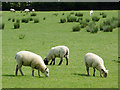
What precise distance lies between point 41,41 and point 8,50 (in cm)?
440

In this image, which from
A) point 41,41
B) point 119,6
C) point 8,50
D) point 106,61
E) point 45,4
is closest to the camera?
point 106,61

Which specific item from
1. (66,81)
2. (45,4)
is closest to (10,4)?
(45,4)

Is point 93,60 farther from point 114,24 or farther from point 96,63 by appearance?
point 114,24

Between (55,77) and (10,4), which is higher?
(10,4)

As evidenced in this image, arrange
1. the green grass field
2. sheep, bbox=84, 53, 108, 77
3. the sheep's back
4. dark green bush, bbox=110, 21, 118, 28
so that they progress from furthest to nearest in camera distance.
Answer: dark green bush, bbox=110, 21, 118, 28 → the sheep's back → sheep, bbox=84, 53, 108, 77 → the green grass field

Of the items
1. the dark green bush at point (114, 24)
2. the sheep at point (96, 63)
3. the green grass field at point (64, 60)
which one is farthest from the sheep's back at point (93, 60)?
the dark green bush at point (114, 24)

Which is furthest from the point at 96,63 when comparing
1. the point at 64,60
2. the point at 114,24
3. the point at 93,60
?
the point at 114,24

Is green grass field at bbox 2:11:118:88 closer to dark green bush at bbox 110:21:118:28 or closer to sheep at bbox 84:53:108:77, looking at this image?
sheep at bbox 84:53:108:77

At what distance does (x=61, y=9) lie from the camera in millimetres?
63438

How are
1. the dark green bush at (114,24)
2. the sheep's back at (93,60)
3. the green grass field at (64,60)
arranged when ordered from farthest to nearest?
the dark green bush at (114,24), the sheep's back at (93,60), the green grass field at (64,60)

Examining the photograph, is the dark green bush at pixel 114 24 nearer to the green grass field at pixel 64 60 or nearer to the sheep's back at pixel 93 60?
the green grass field at pixel 64 60

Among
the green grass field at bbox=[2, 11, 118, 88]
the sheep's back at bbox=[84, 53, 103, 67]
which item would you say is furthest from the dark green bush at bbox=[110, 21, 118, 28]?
the sheep's back at bbox=[84, 53, 103, 67]

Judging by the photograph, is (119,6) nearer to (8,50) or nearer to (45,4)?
(45,4)

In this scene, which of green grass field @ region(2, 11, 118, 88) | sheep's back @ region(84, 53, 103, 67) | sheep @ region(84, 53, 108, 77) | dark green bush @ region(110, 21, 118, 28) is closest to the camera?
green grass field @ region(2, 11, 118, 88)
